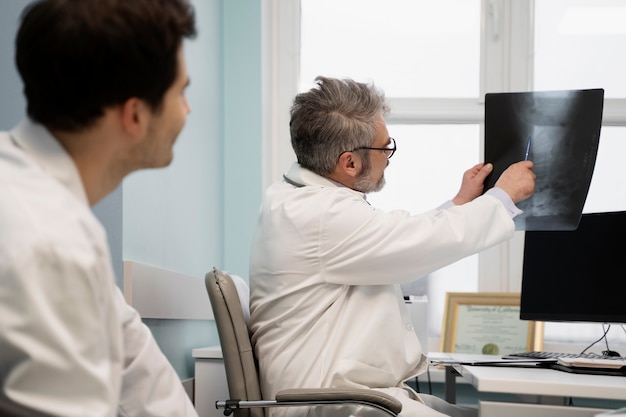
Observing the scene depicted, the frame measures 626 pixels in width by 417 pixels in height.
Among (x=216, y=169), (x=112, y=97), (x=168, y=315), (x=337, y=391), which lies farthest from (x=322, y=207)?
(x=216, y=169)

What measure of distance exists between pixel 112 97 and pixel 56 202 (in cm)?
16

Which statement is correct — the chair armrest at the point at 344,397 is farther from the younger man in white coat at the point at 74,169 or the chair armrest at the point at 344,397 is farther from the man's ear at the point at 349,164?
the younger man in white coat at the point at 74,169

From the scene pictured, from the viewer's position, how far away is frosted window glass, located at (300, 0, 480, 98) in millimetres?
3621

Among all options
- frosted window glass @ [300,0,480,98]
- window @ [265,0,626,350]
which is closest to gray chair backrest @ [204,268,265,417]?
window @ [265,0,626,350]

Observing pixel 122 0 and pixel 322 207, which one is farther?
pixel 322 207

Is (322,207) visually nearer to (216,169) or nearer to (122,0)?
(122,0)

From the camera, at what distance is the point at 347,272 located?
1927 mm

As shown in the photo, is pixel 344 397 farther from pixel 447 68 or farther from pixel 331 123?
pixel 447 68

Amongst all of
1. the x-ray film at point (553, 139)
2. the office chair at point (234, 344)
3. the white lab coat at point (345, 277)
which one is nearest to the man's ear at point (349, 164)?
the white lab coat at point (345, 277)

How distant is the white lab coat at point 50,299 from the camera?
0.78 meters

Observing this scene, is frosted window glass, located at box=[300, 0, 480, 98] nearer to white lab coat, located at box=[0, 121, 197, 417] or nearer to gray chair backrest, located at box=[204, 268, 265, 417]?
gray chair backrest, located at box=[204, 268, 265, 417]

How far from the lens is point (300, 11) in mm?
3689

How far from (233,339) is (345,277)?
11.5 inches

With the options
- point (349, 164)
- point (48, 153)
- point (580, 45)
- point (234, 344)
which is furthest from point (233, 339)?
point (580, 45)
